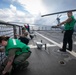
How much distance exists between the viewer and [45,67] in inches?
133

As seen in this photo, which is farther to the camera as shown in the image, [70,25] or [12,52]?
[70,25]

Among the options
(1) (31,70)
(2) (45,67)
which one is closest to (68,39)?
(2) (45,67)

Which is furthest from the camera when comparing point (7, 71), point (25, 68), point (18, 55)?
point (25, 68)

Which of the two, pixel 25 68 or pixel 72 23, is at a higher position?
pixel 72 23

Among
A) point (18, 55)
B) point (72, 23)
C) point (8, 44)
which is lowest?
point (18, 55)

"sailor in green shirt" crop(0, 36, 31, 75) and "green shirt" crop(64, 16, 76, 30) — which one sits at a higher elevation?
"green shirt" crop(64, 16, 76, 30)

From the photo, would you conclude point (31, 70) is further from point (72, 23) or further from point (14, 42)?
point (72, 23)

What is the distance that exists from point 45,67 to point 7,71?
1.06 metres

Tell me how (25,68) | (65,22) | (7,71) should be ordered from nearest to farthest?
(7,71) < (25,68) < (65,22)

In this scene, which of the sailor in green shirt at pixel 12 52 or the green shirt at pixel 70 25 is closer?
the sailor in green shirt at pixel 12 52

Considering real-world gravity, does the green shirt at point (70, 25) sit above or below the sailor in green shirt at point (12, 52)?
above

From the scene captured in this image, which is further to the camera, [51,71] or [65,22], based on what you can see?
[65,22]

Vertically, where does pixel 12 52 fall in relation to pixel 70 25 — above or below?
below

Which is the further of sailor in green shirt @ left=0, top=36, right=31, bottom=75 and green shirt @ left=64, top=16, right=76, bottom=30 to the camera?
green shirt @ left=64, top=16, right=76, bottom=30
